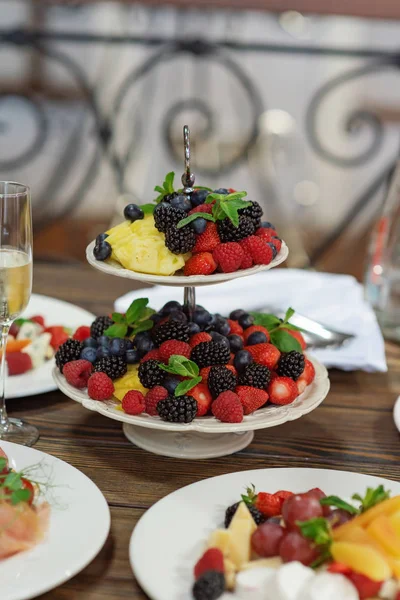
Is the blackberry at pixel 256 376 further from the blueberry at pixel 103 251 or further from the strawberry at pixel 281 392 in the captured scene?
the blueberry at pixel 103 251

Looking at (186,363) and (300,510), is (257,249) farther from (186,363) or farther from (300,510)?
(300,510)

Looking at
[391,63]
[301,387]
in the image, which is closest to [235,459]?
[301,387]

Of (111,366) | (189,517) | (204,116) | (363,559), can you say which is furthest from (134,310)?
(204,116)

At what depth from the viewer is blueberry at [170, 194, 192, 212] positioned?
120 centimetres

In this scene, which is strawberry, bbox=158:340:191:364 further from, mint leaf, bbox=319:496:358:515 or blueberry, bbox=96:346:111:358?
mint leaf, bbox=319:496:358:515

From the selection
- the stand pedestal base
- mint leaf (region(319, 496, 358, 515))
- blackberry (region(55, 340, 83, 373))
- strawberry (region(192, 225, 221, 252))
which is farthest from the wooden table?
strawberry (region(192, 225, 221, 252))

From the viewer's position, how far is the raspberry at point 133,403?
119 cm

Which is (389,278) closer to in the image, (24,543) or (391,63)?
(24,543)

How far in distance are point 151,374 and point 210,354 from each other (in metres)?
0.10

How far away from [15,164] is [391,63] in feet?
6.83

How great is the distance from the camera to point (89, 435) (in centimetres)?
134

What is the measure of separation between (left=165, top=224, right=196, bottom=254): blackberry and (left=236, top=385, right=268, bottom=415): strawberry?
0.76ft

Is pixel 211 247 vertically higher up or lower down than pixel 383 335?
higher up

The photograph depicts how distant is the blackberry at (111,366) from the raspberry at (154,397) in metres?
0.08
